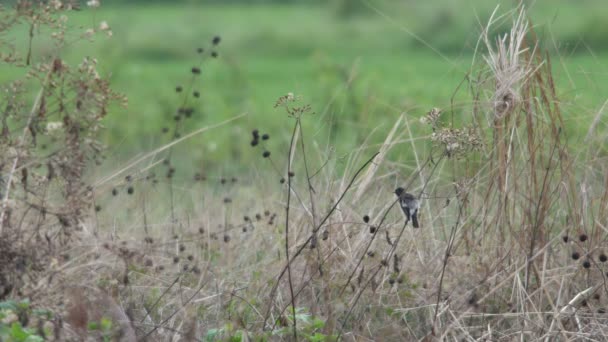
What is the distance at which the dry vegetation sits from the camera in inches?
120

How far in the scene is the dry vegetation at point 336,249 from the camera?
10.0ft

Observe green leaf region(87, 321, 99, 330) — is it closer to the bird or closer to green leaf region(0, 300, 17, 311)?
green leaf region(0, 300, 17, 311)

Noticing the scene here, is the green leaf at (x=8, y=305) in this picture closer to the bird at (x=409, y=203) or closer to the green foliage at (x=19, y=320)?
the green foliage at (x=19, y=320)

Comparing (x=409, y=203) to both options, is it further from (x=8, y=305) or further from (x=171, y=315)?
(x=8, y=305)

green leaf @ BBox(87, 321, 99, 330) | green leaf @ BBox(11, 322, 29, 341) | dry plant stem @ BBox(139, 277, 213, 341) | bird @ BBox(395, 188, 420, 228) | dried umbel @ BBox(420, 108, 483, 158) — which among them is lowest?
dry plant stem @ BBox(139, 277, 213, 341)

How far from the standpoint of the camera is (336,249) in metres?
3.43

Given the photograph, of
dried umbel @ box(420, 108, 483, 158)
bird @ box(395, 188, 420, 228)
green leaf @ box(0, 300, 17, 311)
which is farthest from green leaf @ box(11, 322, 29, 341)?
dried umbel @ box(420, 108, 483, 158)

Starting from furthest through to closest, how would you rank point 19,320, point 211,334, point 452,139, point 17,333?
point 452,139 < point 211,334 < point 19,320 < point 17,333

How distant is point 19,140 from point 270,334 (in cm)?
94

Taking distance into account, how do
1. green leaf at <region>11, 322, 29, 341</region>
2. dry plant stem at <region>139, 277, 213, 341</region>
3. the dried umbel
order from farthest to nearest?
the dried umbel < dry plant stem at <region>139, 277, 213, 341</region> < green leaf at <region>11, 322, 29, 341</region>

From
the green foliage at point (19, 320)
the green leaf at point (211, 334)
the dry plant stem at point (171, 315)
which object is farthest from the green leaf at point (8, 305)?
the green leaf at point (211, 334)

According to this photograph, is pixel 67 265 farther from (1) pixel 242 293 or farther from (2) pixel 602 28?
(2) pixel 602 28

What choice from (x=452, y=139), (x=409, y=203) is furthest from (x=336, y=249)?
(x=452, y=139)

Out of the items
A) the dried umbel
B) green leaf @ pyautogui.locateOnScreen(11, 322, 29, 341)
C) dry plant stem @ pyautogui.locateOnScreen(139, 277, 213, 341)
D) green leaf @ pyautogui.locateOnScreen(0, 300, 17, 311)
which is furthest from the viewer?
the dried umbel
